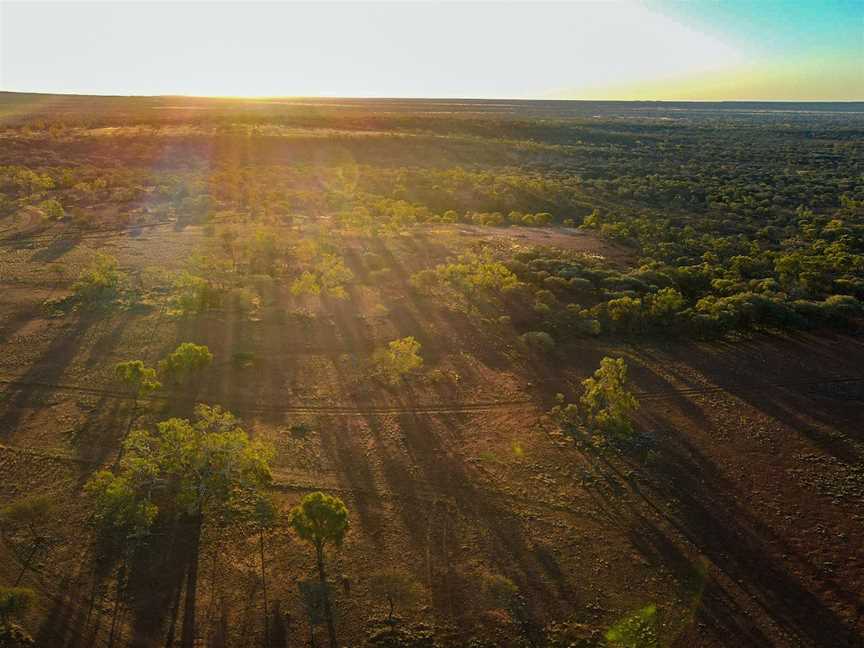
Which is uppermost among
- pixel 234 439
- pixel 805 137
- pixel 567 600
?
pixel 805 137

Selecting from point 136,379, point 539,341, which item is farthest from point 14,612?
point 539,341

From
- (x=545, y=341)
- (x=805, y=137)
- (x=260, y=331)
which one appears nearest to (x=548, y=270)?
(x=545, y=341)

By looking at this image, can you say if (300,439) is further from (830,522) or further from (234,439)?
(830,522)

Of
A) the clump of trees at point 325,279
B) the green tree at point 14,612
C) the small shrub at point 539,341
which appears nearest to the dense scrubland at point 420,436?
the green tree at point 14,612

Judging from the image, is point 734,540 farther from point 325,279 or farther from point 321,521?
point 325,279

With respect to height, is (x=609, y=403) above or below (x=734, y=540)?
above

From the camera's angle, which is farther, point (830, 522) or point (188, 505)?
point (830, 522)

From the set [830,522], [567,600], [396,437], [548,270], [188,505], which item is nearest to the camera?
[567,600]

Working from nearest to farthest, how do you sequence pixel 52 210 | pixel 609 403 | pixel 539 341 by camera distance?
pixel 609 403, pixel 539 341, pixel 52 210
